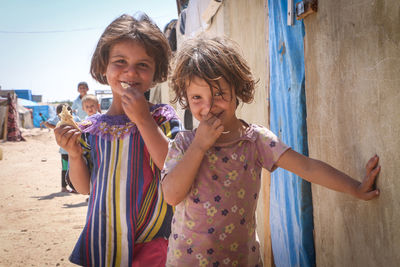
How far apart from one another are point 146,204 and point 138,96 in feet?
1.71

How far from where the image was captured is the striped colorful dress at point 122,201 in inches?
61.7

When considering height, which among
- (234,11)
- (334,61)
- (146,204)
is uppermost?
(234,11)

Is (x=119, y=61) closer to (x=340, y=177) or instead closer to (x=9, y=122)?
(x=340, y=177)

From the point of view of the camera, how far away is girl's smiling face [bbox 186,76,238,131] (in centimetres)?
133

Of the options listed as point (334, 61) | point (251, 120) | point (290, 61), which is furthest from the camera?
point (251, 120)

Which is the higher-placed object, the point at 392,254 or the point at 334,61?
the point at 334,61

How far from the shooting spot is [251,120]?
3.31 metres

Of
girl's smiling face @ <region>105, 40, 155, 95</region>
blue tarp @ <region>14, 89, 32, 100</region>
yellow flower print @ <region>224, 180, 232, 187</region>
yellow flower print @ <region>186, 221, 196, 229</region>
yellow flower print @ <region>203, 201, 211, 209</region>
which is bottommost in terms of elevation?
yellow flower print @ <region>186, 221, 196, 229</region>

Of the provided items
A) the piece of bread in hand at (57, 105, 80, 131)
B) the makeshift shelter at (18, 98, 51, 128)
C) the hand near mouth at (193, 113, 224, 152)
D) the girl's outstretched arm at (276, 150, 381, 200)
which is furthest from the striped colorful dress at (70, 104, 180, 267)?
the makeshift shelter at (18, 98, 51, 128)

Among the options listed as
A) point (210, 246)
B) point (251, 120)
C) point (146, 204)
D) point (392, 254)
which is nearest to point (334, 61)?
point (392, 254)

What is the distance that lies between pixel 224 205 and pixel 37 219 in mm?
4561

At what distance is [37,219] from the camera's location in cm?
496

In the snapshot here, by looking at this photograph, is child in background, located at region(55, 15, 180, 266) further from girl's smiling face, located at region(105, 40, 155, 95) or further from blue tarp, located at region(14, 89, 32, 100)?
blue tarp, located at region(14, 89, 32, 100)

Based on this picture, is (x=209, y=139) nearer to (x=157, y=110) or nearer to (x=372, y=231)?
(x=157, y=110)
